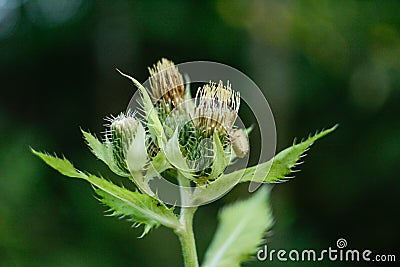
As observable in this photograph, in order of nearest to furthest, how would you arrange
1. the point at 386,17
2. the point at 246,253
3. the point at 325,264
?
the point at 246,253 < the point at 325,264 < the point at 386,17

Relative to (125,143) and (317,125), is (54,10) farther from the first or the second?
(125,143)

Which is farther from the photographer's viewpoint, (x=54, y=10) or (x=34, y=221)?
(x=54, y=10)

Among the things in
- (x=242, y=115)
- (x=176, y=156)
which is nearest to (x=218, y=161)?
(x=176, y=156)

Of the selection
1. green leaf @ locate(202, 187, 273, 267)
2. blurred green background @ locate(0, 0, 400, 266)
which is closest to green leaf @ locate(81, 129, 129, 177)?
green leaf @ locate(202, 187, 273, 267)

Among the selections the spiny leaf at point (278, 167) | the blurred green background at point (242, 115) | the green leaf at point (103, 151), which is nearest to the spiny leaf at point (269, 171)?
the spiny leaf at point (278, 167)

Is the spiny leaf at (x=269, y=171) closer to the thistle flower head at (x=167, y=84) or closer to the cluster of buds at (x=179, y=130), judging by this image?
the cluster of buds at (x=179, y=130)

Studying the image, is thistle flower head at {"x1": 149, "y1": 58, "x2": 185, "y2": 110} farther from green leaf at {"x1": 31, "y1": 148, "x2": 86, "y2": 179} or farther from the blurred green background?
the blurred green background

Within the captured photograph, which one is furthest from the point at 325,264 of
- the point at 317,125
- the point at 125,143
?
the point at 125,143
